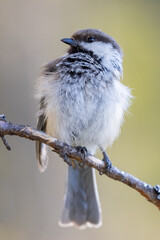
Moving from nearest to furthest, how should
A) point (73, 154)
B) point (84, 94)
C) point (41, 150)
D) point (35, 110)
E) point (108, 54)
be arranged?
1. point (73, 154)
2. point (84, 94)
3. point (108, 54)
4. point (41, 150)
5. point (35, 110)

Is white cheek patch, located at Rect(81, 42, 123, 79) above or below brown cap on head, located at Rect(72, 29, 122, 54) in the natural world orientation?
below

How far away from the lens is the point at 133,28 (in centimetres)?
Result: 516

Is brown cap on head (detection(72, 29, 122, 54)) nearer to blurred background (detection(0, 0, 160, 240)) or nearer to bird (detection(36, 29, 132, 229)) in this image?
bird (detection(36, 29, 132, 229))

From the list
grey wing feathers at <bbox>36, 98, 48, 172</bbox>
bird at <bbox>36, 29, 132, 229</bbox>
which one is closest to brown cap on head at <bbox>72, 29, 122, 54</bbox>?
bird at <bbox>36, 29, 132, 229</bbox>

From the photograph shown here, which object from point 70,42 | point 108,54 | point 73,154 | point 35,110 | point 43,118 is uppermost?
point 70,42

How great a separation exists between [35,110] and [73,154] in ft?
4.64

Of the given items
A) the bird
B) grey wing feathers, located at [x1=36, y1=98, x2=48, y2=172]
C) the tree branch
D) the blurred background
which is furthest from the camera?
the blurred background

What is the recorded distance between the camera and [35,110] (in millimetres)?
4148

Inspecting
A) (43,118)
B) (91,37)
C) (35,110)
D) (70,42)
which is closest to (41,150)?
(43,118)

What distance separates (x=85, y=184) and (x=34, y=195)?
0.57 meters

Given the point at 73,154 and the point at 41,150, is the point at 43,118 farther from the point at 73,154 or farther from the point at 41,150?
the point at 73,154

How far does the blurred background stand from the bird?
52 cm

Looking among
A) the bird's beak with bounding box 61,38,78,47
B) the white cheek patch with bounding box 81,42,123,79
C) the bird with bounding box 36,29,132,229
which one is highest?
the bird's beak with bounding box 61,38,78,47

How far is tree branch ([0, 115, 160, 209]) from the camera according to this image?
104 inches
